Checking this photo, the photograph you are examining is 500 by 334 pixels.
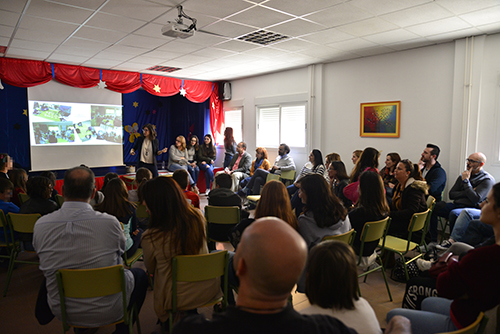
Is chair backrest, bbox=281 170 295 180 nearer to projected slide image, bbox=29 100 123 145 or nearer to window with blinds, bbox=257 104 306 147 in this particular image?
window with blinds, bbox=257 104 306 147

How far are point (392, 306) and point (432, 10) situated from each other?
10.8 ft

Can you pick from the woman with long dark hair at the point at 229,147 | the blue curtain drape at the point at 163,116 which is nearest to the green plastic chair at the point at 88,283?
the woman with long dark hair at the point at 229,147

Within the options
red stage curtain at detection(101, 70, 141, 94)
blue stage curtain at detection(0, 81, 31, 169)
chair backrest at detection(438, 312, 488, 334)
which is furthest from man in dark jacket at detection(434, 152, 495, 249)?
blue stage curtain at detection(0, 81, 31, 169)

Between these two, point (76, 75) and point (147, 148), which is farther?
point (147, 148)

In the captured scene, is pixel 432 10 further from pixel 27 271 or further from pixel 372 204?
pixel 27 271

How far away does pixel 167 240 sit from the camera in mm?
2047

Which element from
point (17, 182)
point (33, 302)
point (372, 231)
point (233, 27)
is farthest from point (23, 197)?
point (372, 231)

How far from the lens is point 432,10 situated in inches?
148

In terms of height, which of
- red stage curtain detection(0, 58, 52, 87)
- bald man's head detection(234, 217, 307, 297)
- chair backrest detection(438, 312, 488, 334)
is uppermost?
red stage curtain detection(0, 58, 52, 87)

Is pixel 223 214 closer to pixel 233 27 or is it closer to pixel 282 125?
pixel 233 27

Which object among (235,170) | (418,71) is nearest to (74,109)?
(235,170)

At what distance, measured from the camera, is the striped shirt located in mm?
1872

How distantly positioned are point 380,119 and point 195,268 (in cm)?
504

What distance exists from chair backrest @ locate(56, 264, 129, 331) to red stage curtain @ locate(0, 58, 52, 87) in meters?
6.14
